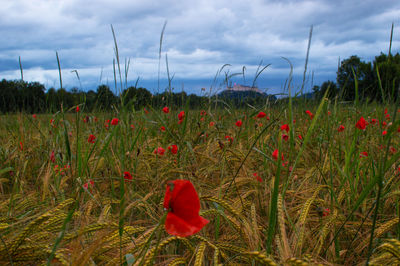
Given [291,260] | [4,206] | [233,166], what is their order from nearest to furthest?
1. [291,260]
2. [4,206]
3. [233,166]

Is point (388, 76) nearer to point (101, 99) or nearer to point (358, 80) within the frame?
point (101, 99)

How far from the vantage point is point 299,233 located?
2.86 ft

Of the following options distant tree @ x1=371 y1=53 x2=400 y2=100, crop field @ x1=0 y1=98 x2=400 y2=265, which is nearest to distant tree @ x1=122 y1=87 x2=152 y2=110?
crop field @ x1=0 y1=98 x2=400 y2=265

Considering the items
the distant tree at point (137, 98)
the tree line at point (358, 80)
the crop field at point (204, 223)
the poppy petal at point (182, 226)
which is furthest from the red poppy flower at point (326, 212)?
the distant tree at point (137, 98)

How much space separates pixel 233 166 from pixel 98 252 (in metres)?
1.11

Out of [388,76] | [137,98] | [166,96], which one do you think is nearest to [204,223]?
[388,76]

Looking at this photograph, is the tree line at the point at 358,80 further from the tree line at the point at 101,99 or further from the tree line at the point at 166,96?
the tree line at the point at 101,99

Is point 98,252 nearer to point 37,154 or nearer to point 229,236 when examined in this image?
point 229,236

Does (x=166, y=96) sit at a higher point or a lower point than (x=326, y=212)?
higher

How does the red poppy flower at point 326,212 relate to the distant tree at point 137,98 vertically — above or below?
below

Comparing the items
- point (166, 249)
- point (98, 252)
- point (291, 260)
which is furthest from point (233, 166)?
point (291, 260)

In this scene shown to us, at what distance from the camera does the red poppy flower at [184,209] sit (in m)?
0.58

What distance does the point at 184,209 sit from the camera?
589 millimetres

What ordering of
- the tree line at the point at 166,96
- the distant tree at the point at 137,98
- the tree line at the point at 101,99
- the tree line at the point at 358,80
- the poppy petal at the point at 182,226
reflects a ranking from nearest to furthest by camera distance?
the poppy petal at the point at 182,226
the tree line at the point at 358,80
the tree line at the point at 166,96
the distant tree at the point at 137,98
the tree line at the point at 101,99
